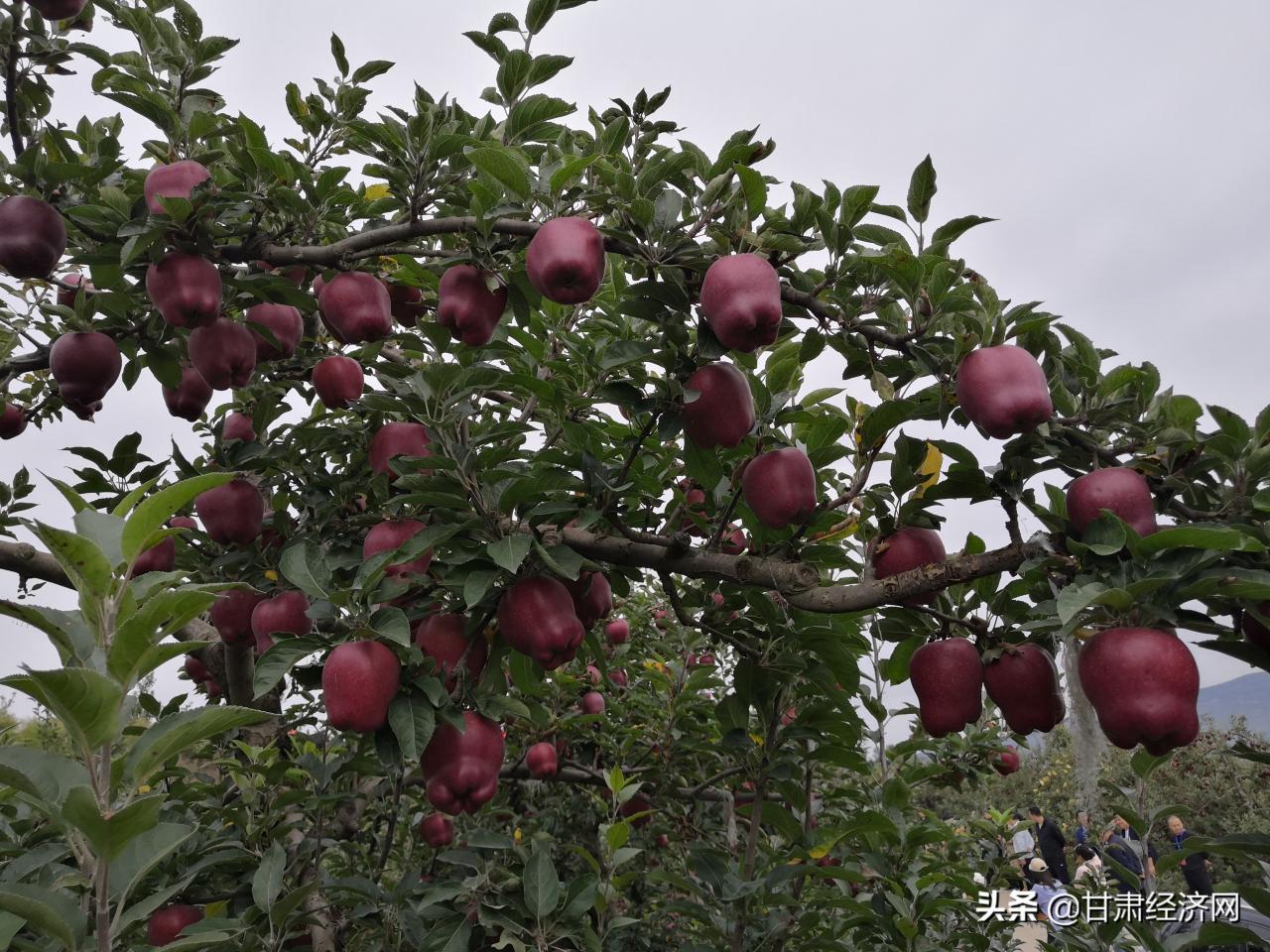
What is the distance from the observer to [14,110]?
2.05 m

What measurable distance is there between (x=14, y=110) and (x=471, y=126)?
1.08 meters

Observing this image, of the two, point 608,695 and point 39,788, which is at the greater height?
point 608,695

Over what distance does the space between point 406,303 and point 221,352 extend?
57 cm

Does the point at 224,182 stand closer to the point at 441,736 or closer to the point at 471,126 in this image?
the point at 471,126

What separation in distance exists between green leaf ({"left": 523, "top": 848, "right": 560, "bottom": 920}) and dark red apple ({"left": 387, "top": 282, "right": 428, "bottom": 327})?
1445mm

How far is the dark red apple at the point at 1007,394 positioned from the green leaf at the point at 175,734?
42.4 inches

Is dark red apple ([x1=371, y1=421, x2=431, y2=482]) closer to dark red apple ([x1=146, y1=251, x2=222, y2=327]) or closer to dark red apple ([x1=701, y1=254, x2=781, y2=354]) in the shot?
dark red apple ([x1=146, y1=251, x2=222, y2=327])

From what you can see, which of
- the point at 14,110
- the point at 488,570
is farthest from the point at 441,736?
the point at 14,110

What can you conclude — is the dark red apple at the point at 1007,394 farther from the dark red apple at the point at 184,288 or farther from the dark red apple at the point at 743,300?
the dark red apple at the point at 184,288

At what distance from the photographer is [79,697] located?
814 mm

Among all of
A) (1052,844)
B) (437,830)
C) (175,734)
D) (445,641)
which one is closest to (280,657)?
(445,641)

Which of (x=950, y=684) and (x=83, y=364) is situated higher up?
(x=83, y=364)

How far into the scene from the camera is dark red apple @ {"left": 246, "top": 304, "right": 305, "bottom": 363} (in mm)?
2221

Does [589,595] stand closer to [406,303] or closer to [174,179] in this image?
[406,303]
